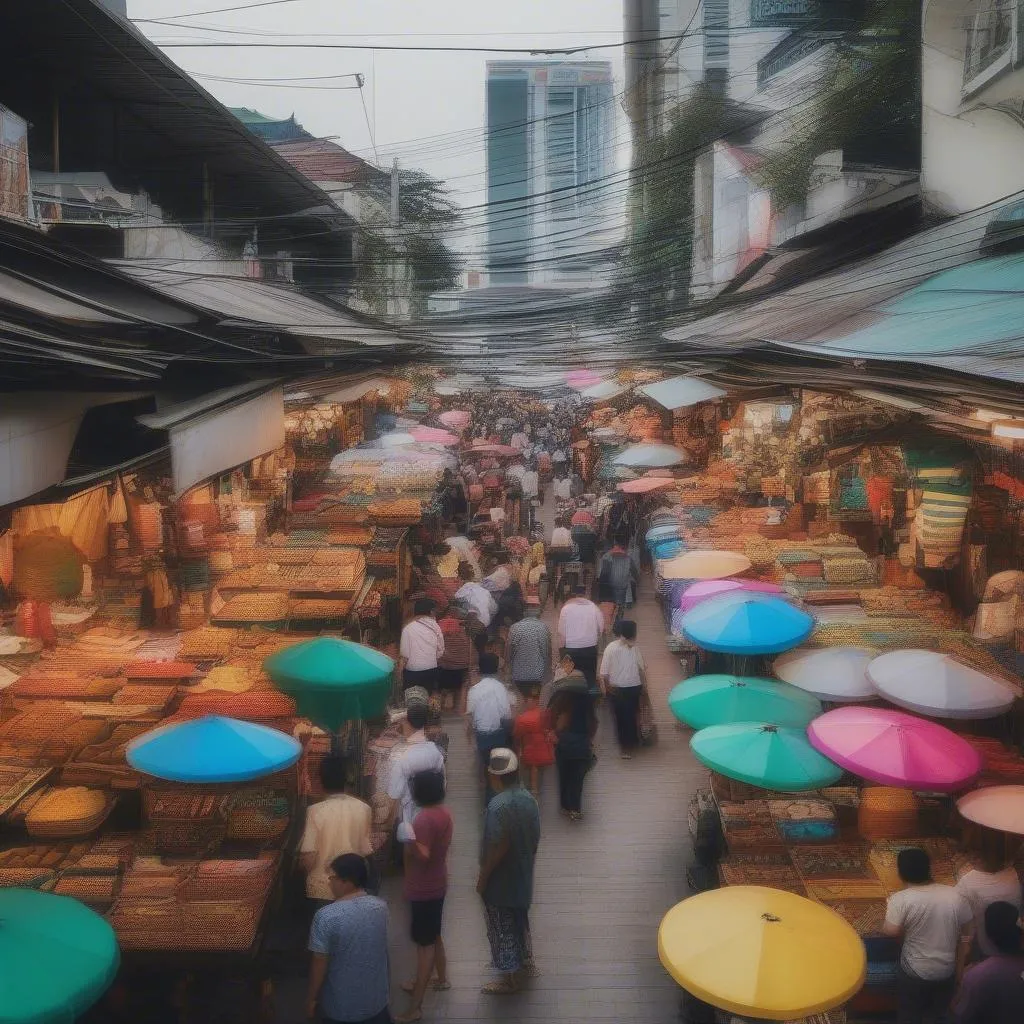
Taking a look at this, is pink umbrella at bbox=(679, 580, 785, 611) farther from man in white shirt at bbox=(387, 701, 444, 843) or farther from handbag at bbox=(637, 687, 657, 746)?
man in white shirt at bbox=(387, 701, 444, 843)

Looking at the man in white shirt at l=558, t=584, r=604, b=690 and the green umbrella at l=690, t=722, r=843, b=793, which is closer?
the green umbrella at l=690, t=722, r=843, b=793

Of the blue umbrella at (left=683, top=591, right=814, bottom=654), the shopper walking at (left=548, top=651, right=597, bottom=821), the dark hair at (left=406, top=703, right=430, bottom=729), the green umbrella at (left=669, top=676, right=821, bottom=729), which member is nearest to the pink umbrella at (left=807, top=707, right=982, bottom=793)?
the green umbrella at (left=669, top=676, right=821, bottom=729)

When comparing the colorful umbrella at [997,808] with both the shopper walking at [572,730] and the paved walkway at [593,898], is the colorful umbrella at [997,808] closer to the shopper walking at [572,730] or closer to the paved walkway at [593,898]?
the paved walkway at [593,898]

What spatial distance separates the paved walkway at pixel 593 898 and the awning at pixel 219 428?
3052mm

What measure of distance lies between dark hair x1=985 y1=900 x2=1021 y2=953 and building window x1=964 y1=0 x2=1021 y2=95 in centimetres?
782

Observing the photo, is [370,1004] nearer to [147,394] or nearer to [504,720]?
[504,720]

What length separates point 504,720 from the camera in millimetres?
7453

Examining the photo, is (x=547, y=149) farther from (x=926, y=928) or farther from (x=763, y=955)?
(x=763, y=955)

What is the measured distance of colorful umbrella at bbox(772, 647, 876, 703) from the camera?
23.5ft

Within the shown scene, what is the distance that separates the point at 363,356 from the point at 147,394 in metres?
2.78

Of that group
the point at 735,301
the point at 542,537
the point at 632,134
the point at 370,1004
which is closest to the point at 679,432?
the point at 542,537

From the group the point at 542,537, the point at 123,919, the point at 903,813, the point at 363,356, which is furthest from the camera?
the point at 542,537

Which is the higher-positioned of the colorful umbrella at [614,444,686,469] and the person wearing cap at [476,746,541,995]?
the colorful umbrella at [614,444,686,469]

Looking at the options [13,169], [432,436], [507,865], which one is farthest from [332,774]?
[432,436]
